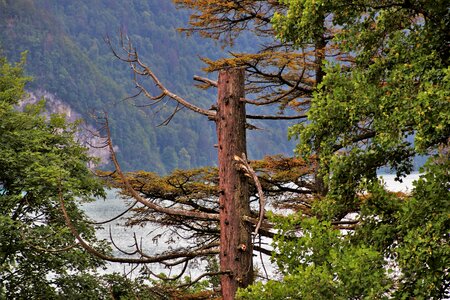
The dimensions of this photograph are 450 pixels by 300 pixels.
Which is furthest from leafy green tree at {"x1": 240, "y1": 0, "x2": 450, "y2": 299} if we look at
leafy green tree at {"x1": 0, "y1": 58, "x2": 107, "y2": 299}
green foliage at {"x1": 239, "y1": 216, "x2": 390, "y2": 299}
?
leafy green tree at {"x1": 0, "y1": 58, "x2": 107, "y2": 299}

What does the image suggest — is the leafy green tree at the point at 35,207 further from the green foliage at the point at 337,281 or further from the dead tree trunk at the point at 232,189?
the green foliage at the point at 337,281

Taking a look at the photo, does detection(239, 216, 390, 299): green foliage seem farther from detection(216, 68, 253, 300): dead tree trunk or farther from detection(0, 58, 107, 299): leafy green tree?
detection(0, 58, 107, 299): leafy green tree

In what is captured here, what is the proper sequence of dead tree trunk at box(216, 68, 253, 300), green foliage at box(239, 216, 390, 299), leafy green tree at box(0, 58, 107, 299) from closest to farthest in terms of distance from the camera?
green foliage at box(239, 216, 390, 299), dead tree trunk at box(216, 68, 253, 300), leafy green tree at box(0, 58, 107, 299)

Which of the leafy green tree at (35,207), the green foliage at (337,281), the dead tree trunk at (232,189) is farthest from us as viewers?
the leafy green tree at (35,207)

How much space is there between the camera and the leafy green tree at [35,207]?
11.8 meters

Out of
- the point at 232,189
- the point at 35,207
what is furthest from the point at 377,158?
the point at 35,207

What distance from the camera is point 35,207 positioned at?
1307 cm

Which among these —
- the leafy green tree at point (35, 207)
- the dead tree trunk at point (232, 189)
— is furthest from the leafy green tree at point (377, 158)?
the leafy green tree at point (35, 207)

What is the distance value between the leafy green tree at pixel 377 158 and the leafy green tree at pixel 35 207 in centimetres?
533

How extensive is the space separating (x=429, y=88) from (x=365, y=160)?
→ 146 cm

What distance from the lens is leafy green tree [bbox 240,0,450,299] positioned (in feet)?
20.2

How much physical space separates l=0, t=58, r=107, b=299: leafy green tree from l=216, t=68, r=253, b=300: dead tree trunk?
4877 millimetres

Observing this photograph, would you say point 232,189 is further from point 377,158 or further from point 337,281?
point 377,158

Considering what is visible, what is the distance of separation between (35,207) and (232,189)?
23.2 feet
